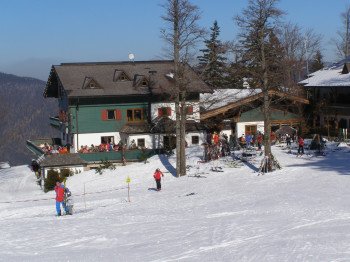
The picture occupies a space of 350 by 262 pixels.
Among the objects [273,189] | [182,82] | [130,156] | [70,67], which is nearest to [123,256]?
[273,189]

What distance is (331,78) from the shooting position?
5344 cm

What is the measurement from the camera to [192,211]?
2355 centimetres

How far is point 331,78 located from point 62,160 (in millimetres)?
25699

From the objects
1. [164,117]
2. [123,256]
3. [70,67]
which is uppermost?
[70,67]

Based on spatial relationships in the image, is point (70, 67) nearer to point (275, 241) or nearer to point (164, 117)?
point (164, 117)

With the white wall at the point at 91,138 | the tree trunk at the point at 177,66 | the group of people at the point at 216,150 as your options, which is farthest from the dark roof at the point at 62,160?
the tree trunk at the point at 177,66

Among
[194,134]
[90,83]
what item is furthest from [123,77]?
[194,134]

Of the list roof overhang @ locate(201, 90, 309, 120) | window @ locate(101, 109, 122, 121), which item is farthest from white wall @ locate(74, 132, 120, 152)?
roof overhang @ locate(201, 90, 309, 120)

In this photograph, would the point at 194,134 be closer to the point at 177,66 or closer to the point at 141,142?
the point at 141,142

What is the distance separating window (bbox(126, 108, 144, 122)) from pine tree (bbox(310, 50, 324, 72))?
1643 inches

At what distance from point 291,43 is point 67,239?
65.0 meters

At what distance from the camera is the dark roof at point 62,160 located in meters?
42.3

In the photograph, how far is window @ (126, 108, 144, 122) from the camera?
162 feet

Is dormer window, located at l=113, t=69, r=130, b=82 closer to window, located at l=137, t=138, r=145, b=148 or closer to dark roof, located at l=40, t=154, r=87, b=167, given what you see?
window, located at l=137, t=138, r=145, b=148
